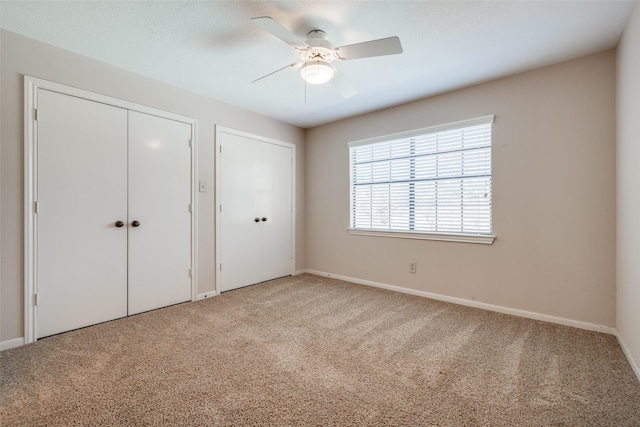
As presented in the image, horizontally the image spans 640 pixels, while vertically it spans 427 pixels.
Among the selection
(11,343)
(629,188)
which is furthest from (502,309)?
(11,343)

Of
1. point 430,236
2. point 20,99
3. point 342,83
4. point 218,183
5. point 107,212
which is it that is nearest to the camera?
point 20,99

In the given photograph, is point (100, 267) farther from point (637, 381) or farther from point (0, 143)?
point (637, 381)

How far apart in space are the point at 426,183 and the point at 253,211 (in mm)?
2326

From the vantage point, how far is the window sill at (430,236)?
10.1 ft

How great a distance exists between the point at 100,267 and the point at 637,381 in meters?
4.14

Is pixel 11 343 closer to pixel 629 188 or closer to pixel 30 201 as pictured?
pixel 30 201

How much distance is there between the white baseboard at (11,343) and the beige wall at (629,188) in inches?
171

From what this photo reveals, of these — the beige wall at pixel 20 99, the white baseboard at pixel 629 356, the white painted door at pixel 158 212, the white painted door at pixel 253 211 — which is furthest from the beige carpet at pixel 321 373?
the white painted door at pixel 253 211

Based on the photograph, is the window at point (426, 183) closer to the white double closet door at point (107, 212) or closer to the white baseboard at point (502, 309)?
the white baseboard at point (502, 309)

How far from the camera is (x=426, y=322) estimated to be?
2.73m

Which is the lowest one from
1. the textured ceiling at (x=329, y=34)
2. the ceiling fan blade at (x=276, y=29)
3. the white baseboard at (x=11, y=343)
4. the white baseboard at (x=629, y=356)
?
the white baseboard at (x=11, y=343)

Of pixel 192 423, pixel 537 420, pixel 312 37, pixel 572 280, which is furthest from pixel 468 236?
pixel 192 423

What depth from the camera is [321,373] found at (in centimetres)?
188

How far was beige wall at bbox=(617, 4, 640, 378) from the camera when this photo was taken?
1855mm
